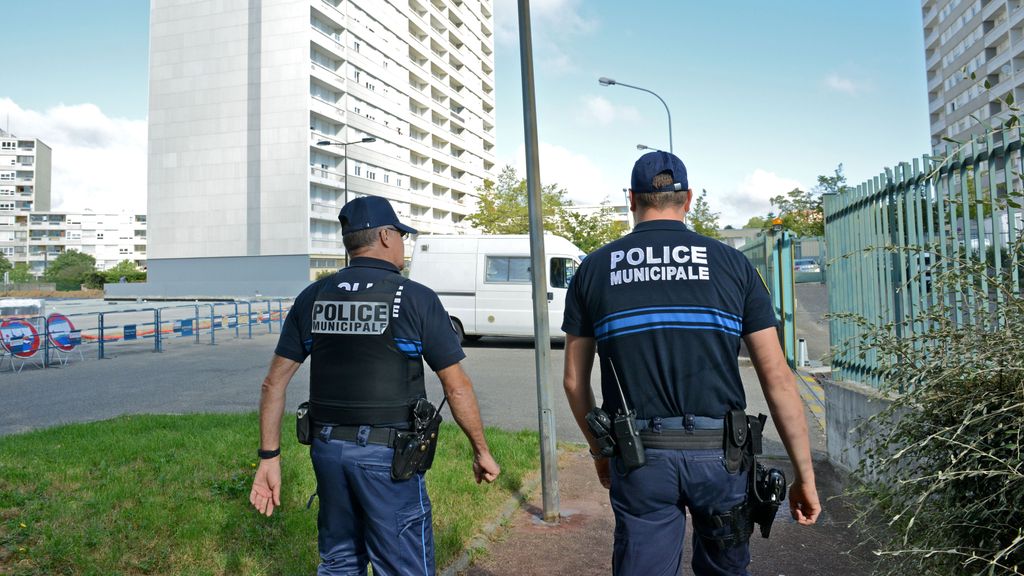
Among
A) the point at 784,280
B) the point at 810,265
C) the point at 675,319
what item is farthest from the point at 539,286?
the point at 810,265

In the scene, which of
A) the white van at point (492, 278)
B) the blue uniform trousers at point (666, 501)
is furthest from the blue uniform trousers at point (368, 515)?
the white van at point (492, 278)

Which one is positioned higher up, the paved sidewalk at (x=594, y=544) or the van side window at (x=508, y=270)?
the van side window at (x=508, y=270)

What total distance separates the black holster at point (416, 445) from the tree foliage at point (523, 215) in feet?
115

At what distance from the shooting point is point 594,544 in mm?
4449

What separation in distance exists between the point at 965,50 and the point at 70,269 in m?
89.9

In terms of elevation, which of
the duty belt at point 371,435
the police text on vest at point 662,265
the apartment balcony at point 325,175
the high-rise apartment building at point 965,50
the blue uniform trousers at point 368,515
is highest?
the high-rise apartment building at point 965,50

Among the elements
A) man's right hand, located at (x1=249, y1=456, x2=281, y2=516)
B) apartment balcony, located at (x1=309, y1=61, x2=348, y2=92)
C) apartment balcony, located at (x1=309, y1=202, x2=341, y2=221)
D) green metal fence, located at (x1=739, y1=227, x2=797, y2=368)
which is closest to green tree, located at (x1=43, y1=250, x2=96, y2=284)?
apartment balcony, located at (x1=309, y1=202, x2=341, y2=221)

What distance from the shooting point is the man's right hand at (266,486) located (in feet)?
9.70

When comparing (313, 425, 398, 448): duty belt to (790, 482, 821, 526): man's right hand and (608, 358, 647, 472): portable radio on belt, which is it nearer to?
(608, 358, 647, 472): portable radio on belt

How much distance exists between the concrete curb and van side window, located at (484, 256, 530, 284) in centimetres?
1045

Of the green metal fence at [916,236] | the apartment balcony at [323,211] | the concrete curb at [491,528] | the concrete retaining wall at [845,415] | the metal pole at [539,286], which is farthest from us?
the apartment balcony at [323,211]

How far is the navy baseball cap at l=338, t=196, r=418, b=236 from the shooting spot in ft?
9.88

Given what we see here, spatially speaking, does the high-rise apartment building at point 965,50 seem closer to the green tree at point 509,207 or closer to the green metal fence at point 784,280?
the green tree at point 509,207

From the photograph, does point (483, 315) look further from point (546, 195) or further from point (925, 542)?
point (546, 195)
